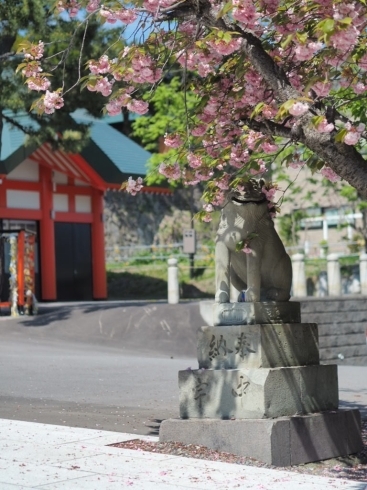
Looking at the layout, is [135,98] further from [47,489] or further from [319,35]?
[47,489]

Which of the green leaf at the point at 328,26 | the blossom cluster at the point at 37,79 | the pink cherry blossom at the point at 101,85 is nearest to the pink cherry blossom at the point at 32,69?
the blossom cluster at the point at 37,79

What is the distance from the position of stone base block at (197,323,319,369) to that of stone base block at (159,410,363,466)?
1.90ft

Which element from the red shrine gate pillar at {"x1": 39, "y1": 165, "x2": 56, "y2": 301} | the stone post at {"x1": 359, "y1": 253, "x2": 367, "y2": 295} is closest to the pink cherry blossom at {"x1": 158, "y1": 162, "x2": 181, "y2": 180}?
the stone post at {"x1": 359, "y1": 253, "x2": 367, "y2": 295}

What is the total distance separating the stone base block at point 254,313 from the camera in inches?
391

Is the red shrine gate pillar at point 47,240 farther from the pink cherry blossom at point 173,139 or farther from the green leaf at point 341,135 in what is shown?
the green leaf at point 341,135

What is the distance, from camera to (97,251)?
33500 mm

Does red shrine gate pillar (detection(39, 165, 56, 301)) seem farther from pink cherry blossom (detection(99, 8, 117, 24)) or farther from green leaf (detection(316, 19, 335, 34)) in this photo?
green leaf (detection(316, 19, 335, 34))

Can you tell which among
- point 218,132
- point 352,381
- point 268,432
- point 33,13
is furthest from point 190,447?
point 33,13

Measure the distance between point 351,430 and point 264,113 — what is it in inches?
139

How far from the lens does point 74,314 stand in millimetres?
25031

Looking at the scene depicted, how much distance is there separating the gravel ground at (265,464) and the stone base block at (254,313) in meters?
1.32

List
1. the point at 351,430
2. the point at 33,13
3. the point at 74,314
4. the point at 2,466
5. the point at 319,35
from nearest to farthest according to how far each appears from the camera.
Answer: the point at 319,35
the point at 2,466
the point at 351,430
the point at 33,13
the point at 74,314

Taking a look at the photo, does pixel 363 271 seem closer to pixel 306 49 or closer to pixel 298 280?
pixel 298 280

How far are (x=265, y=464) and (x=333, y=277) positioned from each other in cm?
1960
